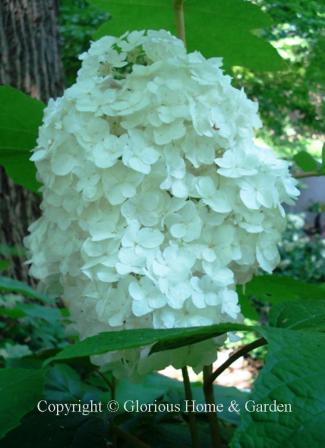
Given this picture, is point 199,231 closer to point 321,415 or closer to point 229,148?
point 229,148

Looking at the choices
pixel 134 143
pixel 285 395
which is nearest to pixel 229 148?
pixel 134 143

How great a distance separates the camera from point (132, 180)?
0.85m

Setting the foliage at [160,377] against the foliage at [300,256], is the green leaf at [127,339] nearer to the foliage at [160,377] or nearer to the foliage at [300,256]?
the foliage at [160,377]

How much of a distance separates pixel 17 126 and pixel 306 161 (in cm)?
51

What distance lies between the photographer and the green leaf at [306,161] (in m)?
1.15

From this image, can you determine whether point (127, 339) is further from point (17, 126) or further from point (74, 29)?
point (74, 29)

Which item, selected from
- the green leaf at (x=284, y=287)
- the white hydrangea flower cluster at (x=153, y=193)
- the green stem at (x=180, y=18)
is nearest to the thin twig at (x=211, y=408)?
the white hydrangea flower cluster at (x=153, y=193)

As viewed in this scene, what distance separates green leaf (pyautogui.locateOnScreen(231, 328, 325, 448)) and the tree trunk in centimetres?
225

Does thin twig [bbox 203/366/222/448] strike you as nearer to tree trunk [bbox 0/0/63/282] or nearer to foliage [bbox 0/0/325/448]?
foliage [bbox 0/0/325/448]

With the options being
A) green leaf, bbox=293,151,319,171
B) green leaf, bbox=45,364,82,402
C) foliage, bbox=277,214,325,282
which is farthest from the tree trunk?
foliage, bbox=277,214,325,282

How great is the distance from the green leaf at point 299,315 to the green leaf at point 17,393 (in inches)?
12.7

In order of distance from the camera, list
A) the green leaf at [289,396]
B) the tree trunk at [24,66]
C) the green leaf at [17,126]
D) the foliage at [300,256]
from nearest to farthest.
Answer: the green leaf at [289,396] < the green leaf at [17,126] < the tree trunk at [24,66] < the foliage at [300,256]

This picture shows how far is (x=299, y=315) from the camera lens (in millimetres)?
789

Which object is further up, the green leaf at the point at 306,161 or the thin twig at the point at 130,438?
the green leaf at the point at 306,161
